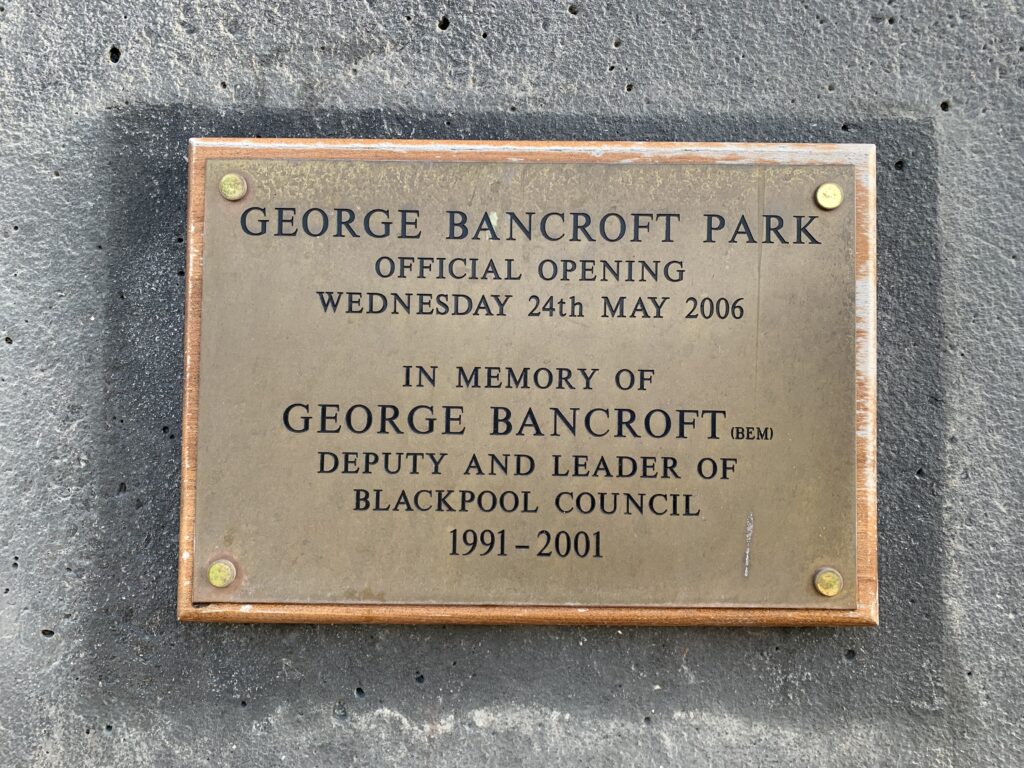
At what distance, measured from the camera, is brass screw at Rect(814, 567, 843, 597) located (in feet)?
6.13

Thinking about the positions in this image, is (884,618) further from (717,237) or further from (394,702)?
(394,702)

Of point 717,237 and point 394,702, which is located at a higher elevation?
point 717,237

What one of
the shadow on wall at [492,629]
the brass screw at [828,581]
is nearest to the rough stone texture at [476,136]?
the shadow on wall at [492,629]

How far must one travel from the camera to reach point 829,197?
191 centimetres

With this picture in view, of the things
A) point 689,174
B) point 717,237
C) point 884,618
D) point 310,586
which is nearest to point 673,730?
point 884,618

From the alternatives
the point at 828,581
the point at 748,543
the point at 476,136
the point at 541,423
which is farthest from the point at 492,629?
the point at 476,136

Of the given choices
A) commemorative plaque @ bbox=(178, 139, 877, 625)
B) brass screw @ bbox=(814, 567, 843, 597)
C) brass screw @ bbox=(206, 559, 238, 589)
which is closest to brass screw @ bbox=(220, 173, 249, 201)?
commemorative plaque @ bbox=(178, 139, 877, 625)

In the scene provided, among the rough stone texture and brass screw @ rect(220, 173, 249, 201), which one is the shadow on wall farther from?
brass screw @ rect(220, 173, 249, 201)

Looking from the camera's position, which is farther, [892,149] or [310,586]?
[892,149]

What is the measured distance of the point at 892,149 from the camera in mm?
2029

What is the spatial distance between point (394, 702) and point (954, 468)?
1413 millimetres

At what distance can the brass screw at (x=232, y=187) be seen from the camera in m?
1.92

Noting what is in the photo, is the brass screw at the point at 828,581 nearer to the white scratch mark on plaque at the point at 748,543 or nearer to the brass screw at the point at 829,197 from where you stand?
the white scratch mark on plaque at the point at 748,543

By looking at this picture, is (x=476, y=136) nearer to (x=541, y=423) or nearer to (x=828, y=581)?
(x=541, y=423)
